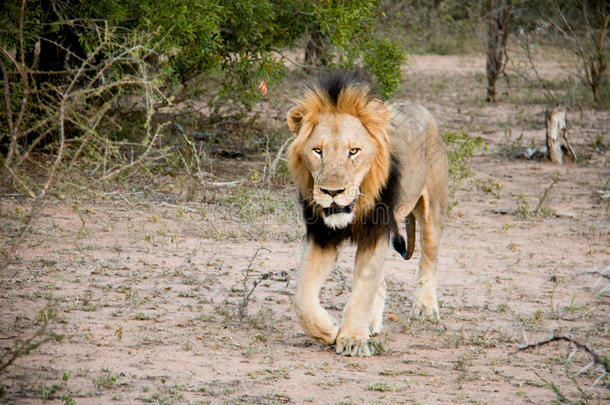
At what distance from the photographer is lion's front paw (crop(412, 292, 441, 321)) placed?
4.61 m

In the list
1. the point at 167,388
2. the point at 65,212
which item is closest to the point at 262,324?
the point at 167,388

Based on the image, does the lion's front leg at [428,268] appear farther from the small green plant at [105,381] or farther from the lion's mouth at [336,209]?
the small green plant at [105,381]

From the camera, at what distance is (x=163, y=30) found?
6266mm

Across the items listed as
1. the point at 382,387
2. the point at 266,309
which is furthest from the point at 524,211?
the point at 382,387

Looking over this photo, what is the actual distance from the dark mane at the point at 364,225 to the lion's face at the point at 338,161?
17cm

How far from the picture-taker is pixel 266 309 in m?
4.52

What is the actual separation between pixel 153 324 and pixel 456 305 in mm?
1991

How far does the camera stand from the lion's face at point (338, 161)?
360cm

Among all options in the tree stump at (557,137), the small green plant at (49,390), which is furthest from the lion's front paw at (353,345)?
the tree stump at (557,137)

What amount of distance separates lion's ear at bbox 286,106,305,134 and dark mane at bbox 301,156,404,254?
0.38 meters

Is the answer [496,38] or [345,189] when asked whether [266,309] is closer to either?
[345,189]

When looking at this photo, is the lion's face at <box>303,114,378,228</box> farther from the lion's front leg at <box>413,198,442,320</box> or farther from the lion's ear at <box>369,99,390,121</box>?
the lion's front leg at <box>413,198,442,320</box>

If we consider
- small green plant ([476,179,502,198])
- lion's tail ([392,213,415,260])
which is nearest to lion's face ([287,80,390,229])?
lion's tail ([392,213,415,260])

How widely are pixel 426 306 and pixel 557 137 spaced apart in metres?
5.43
